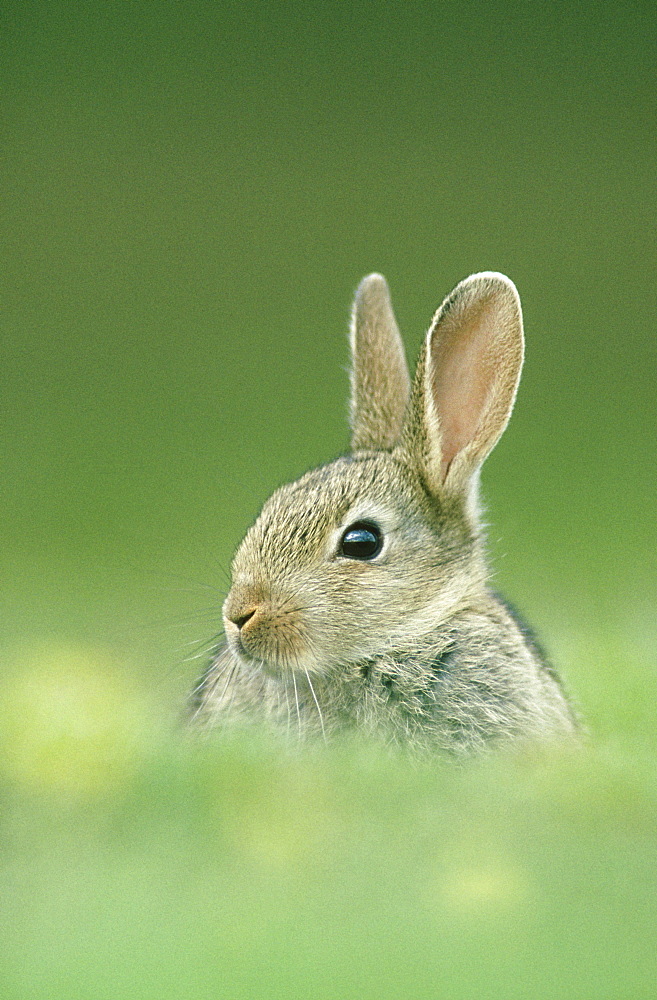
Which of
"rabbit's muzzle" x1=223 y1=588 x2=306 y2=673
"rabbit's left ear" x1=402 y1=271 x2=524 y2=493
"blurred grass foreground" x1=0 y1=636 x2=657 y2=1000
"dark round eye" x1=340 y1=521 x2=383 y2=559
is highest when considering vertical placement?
"rabbit's left ear" x1=402 y1=271 x2=524 y2=493

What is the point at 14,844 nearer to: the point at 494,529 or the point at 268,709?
the point at 268,709

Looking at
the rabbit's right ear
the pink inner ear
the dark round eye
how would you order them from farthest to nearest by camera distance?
the rabbit's right ear, the pink inner ear, the dark round eye

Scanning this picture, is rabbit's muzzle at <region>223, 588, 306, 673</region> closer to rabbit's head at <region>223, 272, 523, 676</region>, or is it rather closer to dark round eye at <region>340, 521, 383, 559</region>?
rabbit's head at <region>223, 272, 523, 676</region>

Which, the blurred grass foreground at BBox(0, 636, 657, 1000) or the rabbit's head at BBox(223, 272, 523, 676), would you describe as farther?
the rabbit's head at BBox(223, 272, 523, 676)

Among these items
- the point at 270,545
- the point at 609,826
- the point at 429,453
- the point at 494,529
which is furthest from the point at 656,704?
the point at 609,826

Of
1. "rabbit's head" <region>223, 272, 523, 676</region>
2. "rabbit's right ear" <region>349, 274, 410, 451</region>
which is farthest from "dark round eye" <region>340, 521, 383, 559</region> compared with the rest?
"rabbit's right ear" <region>349, 274, 410, 451</region>

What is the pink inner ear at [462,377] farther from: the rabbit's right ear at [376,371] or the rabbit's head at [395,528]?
the rabbit's right ear at [376,371]

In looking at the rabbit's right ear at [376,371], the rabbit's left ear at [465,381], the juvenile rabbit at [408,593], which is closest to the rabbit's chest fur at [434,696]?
the juvenile rabbit at [408,593]

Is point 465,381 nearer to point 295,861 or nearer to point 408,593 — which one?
point 408,593
